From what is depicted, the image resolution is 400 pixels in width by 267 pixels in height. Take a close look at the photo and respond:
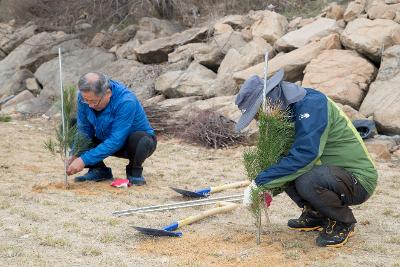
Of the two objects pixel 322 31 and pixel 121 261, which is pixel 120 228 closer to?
pixel 121 261

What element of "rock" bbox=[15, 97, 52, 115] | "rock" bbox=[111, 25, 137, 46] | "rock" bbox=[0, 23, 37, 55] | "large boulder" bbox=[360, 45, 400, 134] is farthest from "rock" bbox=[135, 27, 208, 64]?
"large boulder" bbox=[360, 45, 400, 134]

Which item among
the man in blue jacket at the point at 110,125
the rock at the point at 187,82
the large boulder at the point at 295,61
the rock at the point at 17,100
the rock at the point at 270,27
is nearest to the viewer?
the man in blue jacket at the point at 110,125

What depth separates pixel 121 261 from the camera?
389 centimetres

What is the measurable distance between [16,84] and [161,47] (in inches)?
142

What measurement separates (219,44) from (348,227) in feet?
27.9

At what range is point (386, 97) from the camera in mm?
8914

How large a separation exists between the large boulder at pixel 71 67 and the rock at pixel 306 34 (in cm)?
465

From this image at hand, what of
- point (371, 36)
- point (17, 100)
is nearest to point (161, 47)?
point (17, 100)

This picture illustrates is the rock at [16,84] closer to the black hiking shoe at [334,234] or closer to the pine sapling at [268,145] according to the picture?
the pine sapling at [268,145]

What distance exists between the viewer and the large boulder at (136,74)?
11.9 metres

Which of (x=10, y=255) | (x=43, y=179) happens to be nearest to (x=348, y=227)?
(x=10, y=255)

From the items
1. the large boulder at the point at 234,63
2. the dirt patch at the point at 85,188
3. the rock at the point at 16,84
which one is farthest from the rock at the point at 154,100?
the dirt patch at the point at 85,188

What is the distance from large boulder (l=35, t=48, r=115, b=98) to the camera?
43.7 ft

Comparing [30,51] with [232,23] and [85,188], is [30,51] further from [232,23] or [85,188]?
[85,188]
